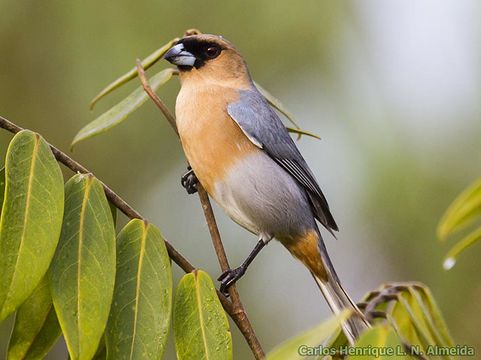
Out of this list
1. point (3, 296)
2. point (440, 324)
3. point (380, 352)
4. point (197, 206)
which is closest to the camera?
point (380, 352)

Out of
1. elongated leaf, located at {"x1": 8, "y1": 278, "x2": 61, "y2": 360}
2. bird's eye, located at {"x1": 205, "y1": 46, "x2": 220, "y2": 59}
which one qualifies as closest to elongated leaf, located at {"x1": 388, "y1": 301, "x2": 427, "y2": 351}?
elongated leaf, located at {"x1": 8, "y1": 278, "x2": 61, "y2": 360}

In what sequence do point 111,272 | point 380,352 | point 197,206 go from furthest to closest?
1. point 197,206
2. point 111,272
3. point 380,352

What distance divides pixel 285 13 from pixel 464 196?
333 cm

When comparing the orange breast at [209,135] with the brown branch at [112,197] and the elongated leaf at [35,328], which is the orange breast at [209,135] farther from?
the elongated leaf at [35,328]

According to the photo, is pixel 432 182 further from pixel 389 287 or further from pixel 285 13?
pixel 389 287

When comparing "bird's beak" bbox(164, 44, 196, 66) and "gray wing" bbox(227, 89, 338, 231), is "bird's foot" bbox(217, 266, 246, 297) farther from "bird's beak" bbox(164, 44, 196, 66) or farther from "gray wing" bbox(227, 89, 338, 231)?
"bird's beak" bbox(164, 44, 196, 66)

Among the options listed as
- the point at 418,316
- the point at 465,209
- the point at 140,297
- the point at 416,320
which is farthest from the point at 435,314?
the point at 140,297

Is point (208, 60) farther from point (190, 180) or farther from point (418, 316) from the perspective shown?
point (418, 316)

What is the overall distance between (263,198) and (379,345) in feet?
5.31

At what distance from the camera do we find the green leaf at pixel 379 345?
5.20 ft

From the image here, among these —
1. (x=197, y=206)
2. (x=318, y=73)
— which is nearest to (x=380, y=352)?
(x=318, y=73)

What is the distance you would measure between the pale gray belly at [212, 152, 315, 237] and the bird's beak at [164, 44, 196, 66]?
1.45 ft

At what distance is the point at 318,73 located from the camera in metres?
4.96

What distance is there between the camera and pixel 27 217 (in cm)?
182
